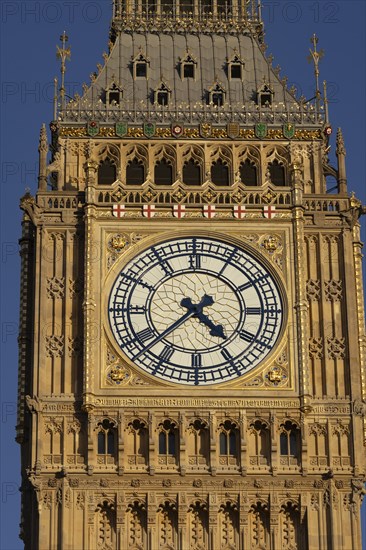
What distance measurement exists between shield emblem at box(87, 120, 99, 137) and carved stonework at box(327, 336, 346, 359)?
20.5ft

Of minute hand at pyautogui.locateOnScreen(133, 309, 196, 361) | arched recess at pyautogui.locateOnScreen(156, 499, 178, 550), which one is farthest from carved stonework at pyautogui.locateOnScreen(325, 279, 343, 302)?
arched recess at pyautogui.locateOnScreen(156, 499, 178, 550)

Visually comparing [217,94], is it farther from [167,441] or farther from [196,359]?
[167,441]

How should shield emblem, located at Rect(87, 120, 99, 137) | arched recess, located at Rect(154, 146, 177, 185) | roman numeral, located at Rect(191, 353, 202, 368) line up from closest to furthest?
roman numeral, located at Rect(191, 353, 202, 368), arched recess, located at Rect(154, 146, 177, 185), shield emblem, located at Rect(87, 120, 99, 137)

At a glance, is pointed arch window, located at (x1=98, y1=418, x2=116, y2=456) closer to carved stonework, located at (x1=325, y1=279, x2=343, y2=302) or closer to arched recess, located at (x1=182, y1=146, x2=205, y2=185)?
carved stonework, located at (x1=325, y1=279, x2=343, y2=302)

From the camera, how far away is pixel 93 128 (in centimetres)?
5031

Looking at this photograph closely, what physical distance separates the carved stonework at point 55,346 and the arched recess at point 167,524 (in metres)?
3.44

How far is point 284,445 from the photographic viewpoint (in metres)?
46.7

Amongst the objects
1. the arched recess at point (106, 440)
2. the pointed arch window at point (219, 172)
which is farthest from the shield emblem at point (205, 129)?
the arched recess at point (106, 440)

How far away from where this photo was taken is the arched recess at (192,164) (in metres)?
50.1

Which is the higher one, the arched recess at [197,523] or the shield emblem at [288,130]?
the shield emblem at [288,130]

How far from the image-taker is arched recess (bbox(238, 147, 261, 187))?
50219 millimetres

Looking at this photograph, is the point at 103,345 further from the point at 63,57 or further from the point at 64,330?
the point at 63,57

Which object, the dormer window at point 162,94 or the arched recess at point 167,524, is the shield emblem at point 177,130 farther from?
the arched recess at point 167,524

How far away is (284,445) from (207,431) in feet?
4.51
